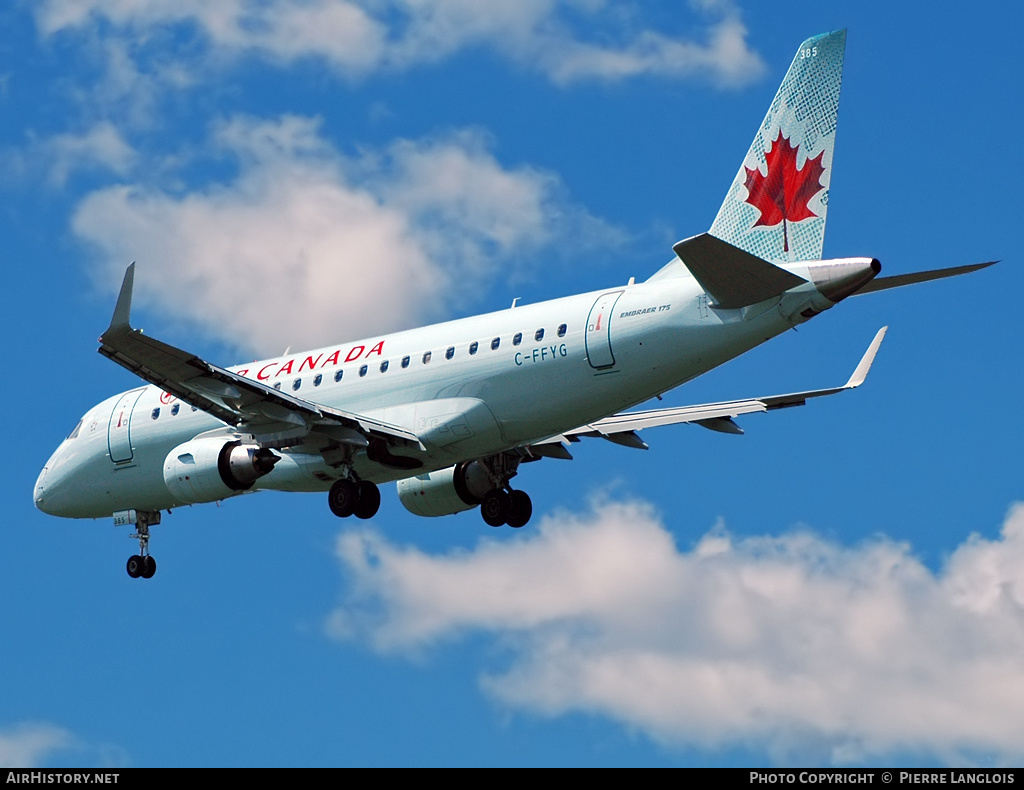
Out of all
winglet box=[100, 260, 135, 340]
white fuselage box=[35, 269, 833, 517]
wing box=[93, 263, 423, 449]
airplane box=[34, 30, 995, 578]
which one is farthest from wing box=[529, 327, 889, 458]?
winglet box=[100, 260, 135, 340]

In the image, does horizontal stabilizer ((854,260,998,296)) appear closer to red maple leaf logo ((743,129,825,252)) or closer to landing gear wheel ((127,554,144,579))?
red maple leaf logo ((743,129,825,252))

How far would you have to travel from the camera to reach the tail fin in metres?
33.3

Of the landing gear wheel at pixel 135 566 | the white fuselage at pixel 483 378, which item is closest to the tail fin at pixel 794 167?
the white fuselage at pixel 483 378

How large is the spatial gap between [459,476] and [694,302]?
10.0 metres

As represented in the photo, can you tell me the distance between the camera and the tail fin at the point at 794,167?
3328 cm

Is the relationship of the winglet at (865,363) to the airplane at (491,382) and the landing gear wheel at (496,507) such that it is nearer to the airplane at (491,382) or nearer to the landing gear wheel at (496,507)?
the airplane at (491,382)

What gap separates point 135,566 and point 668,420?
1387 cm

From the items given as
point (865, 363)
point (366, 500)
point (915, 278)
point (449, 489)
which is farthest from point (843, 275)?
point (449, 489)

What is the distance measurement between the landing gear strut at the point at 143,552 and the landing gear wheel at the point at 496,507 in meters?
8.39

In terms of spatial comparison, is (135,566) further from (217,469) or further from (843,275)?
(843,275)

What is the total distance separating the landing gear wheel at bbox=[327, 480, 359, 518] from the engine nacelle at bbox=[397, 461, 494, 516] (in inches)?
133

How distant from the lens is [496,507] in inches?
1602
